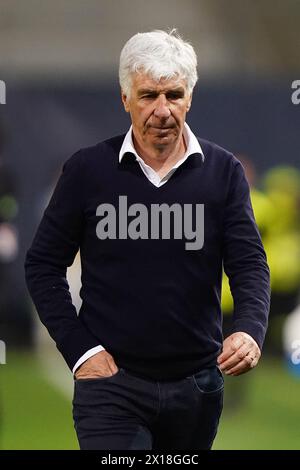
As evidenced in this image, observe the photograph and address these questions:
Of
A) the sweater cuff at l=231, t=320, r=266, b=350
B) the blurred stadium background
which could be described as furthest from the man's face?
the blurred stadium background

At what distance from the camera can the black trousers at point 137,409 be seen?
3.75m

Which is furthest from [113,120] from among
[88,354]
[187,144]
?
[88,354]

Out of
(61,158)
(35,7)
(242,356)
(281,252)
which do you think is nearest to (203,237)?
(242,356)

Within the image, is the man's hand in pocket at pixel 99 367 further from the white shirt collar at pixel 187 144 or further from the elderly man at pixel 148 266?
the white shirt collar at pixel 187 144

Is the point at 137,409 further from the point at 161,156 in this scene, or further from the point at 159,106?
the point at 159,106

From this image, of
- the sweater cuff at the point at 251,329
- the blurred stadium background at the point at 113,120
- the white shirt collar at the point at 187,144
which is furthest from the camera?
the blurred stadium background at the point at 113,120

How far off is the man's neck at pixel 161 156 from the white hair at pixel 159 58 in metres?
0.19

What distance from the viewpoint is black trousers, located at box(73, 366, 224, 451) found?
375 cm

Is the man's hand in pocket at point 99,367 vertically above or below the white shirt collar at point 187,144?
below

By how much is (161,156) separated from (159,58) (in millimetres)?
307

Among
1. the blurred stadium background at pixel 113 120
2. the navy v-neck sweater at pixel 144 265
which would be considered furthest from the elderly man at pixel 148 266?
the blurred stadium background at pixel 113 120

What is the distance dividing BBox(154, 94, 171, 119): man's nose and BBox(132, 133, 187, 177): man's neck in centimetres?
14

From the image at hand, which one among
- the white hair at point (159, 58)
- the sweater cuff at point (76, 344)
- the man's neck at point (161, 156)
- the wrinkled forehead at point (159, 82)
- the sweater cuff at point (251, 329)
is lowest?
the sweater cuff at point (76, 344)

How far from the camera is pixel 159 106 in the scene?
147 inches
